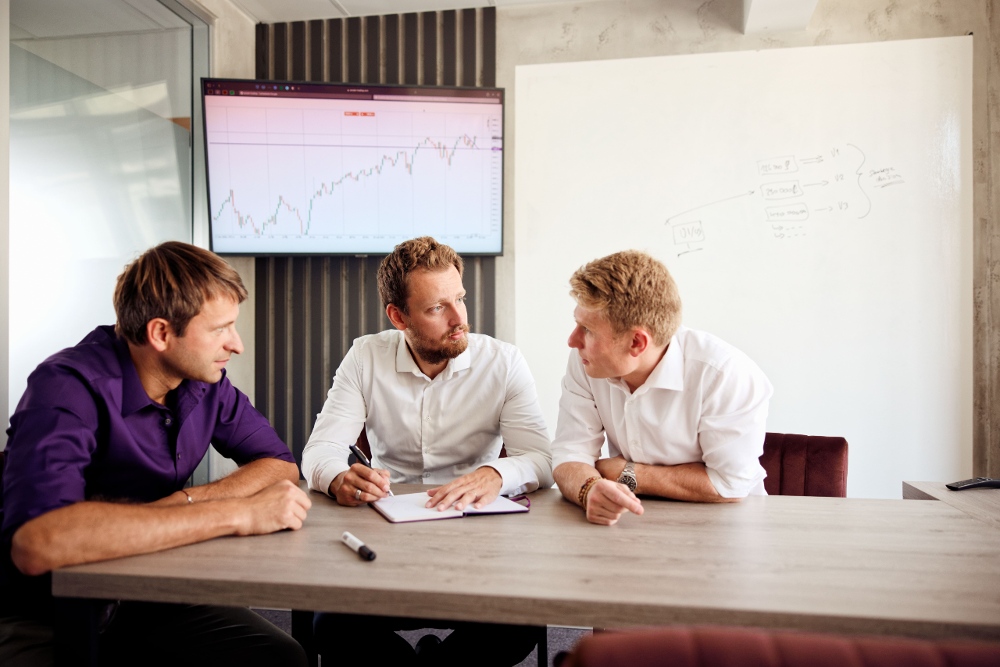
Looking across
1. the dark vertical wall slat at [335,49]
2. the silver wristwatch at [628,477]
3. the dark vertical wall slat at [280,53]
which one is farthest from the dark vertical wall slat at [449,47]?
the silver wristwatch at [628,477]

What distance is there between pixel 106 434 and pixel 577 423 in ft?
3.62

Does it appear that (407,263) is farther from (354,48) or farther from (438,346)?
(354,48)

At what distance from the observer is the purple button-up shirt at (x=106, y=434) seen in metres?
1.23

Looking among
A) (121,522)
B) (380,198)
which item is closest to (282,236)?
(380,198)

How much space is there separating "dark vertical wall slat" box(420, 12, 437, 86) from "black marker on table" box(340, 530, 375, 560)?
245 centimetres

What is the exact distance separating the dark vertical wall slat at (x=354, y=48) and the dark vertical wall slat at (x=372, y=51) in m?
0.04

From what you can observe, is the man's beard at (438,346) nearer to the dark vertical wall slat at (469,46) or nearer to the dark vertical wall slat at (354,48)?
the dark vertical wall slat at (469,46)

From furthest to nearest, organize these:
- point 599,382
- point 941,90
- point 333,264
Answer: point 333,264 < point 941,90 < point 599,382

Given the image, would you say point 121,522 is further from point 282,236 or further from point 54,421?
point 282,236

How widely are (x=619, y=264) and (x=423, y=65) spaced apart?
2.00 m

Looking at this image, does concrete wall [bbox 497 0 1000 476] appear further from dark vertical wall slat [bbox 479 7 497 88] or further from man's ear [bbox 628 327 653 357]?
man's ear [bbox 628 327 653 357]

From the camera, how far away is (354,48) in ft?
10.6

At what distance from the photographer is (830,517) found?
1.44m

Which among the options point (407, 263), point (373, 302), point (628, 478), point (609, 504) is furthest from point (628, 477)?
point (373, 302)
